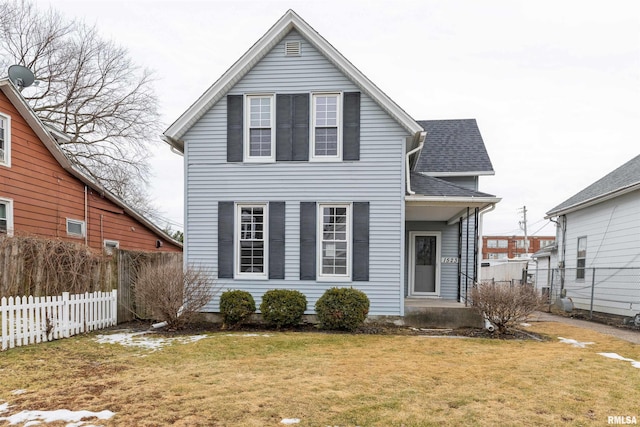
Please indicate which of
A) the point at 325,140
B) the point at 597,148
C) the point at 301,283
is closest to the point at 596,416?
the point at 301,283

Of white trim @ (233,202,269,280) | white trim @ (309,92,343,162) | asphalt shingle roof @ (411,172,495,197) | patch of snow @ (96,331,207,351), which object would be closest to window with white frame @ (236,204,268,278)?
white trim @ (233,202,269,280)

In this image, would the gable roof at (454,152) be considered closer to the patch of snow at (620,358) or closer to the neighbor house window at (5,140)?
the patch of snow at (620,358)

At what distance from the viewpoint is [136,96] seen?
22.1 m

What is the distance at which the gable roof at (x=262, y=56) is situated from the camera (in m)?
9.88

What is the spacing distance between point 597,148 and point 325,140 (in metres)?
44.7

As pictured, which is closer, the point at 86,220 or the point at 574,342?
the point at 574,342

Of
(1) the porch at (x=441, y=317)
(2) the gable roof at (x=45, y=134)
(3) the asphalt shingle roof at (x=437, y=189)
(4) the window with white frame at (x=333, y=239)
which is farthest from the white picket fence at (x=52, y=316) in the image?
(3) the asphalt shingle roof at (x=437, y=189)

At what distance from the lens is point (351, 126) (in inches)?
399

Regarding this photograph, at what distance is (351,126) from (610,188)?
9.32 meters

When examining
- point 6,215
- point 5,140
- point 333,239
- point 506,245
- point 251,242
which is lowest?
point 506,245

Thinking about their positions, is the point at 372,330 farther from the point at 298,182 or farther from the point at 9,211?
the point at 9,211

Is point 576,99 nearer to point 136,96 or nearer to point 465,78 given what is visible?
point 465,78

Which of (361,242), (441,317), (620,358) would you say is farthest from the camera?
(361,242)

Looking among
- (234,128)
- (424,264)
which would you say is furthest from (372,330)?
(234,128)
